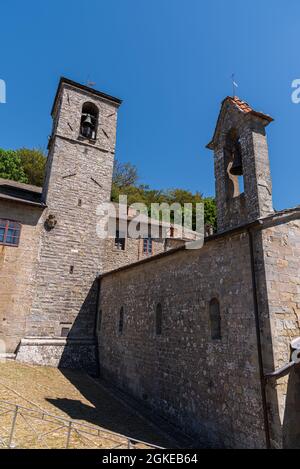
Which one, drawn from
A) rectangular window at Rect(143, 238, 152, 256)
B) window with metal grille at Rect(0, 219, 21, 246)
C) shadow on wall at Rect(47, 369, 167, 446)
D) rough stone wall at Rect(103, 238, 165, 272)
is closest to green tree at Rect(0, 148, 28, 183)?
rough stone wall at Rect(103, 238, 165, 272)

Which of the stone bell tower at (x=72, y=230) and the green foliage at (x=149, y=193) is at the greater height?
the green foliage at (x=149, y=193)

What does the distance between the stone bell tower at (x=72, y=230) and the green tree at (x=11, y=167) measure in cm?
929

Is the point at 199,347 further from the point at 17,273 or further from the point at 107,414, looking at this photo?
the point at 17,273

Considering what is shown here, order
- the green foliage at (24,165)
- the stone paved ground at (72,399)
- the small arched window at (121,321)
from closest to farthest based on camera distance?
the stone paved ground at (72,399) < the small arched window at (121,321) < the green foliage at (24,165)

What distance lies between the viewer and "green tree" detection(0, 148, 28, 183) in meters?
25.3

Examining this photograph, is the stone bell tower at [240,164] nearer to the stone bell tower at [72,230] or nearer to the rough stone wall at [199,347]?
the rough stone wall at [199,347]

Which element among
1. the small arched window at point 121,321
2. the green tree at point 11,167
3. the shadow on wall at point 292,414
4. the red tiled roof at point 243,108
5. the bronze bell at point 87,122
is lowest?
the shadow on wall at point 292,414

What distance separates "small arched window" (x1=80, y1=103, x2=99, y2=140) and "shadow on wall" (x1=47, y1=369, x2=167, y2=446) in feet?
43.7

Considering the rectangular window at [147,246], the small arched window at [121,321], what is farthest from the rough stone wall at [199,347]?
the rectangular window at [147,246]

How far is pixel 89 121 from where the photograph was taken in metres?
17.0

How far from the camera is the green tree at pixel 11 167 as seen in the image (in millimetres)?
25297
